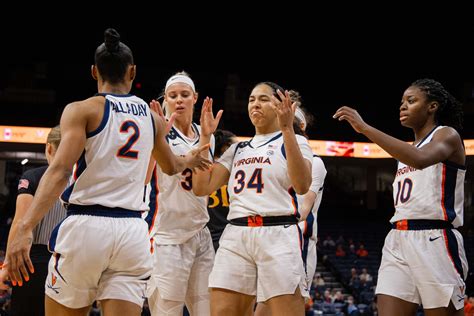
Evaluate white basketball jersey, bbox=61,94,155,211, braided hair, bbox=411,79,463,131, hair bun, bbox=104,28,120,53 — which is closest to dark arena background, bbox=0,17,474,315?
braided hair, bbox=411,79,463,131

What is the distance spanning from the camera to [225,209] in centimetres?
595

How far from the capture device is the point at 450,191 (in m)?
4.50

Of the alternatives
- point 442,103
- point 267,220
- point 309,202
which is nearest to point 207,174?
point 267,220

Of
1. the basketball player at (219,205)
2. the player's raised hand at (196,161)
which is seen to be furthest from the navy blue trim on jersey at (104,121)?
the basketball player at (219,205)

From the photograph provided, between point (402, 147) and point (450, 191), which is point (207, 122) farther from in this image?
point (450, 191)

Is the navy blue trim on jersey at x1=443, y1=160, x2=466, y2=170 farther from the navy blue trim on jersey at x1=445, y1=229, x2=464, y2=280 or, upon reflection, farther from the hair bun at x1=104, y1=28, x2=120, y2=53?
the hair bun at x1=104, y1=28, x2=120, y2=53

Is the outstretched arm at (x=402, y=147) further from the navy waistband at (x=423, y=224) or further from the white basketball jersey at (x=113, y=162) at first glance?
the white basketball jersey at (x=113, y=162)

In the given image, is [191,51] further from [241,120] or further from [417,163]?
[417,163]

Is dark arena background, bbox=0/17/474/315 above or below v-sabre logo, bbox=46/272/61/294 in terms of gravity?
above

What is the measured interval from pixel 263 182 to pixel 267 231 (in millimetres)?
346

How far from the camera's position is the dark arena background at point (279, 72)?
24.1 metres

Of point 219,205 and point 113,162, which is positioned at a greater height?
point 113,162

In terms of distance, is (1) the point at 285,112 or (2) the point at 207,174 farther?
(2) the point at 207,174

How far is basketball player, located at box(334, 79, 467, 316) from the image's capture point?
14.1 feet
